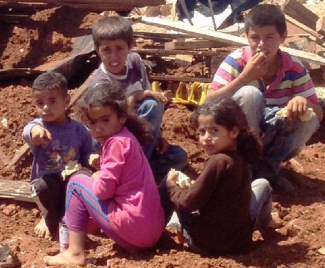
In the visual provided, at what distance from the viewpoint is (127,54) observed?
4676 mm

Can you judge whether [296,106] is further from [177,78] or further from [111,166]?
[177,78]

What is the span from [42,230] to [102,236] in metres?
0.42

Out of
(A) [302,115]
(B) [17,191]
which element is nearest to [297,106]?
(A) [302,115]

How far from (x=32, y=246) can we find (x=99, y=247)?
44cm

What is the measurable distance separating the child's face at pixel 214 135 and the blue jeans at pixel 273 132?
1.04 m

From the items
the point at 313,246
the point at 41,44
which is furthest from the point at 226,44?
the point at 313,246

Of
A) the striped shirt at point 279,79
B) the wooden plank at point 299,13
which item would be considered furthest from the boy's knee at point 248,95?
the wooden plank at point 299,13

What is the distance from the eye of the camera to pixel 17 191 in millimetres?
4719

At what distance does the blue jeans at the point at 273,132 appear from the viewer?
4.64 m

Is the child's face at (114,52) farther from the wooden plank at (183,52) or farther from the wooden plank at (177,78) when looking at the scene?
the wooden plank at (183,52)

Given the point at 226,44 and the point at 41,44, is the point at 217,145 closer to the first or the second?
the point at 226,44

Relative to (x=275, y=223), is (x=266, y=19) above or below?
above

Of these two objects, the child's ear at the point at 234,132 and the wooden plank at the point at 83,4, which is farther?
the wooden plank at the point at 83,4

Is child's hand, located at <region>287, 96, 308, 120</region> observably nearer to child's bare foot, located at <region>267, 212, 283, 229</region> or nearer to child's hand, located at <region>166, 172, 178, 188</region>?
child's bare foot, located at <region>267, 212, 283, 229</region>
